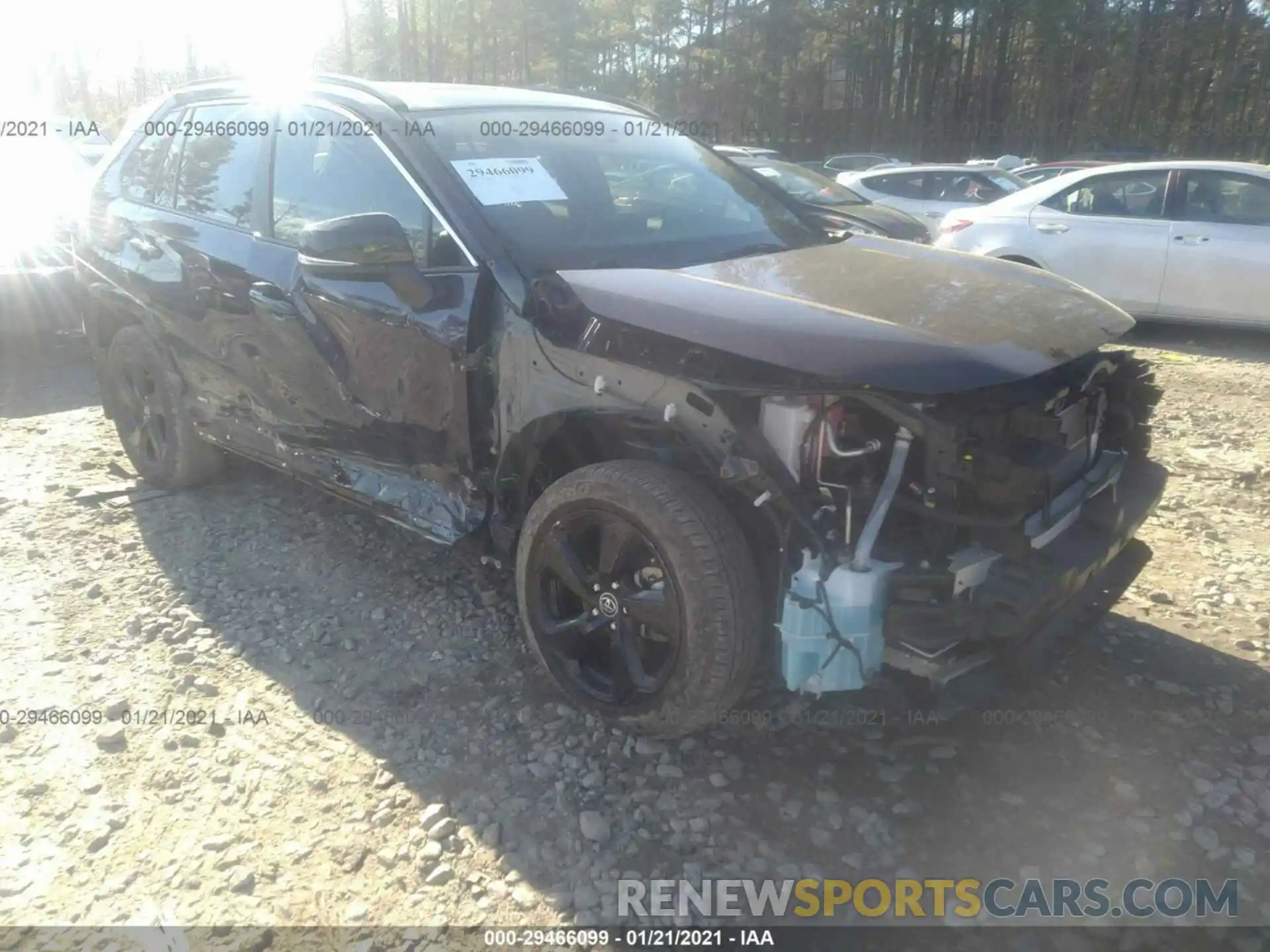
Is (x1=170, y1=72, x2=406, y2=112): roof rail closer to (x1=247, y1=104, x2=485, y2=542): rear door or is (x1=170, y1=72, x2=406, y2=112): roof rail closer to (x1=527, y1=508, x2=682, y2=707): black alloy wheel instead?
(x1=247, y1=104, x2=485, y2=542): rear door

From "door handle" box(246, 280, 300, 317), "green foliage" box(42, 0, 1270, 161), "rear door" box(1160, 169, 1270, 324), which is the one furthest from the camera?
"green foliage" box(42, 0, 1270, 161)

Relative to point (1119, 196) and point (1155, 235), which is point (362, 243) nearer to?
point (1155, 235)

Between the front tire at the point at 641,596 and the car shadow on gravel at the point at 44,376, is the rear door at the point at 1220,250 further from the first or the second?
the car shadow on gravel at the point at 44,376

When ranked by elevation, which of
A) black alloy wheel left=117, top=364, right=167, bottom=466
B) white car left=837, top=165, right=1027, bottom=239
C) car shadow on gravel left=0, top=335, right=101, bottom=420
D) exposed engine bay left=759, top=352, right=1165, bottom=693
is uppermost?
white car left=837, top=165, right=1027, bottom=239

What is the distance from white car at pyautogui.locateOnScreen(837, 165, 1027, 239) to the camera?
11383 millimetres

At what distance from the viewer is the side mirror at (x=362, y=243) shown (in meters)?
2.90

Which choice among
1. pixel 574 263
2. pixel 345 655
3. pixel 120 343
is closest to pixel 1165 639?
pixel 574 263

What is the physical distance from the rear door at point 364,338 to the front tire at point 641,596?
44 centimetres

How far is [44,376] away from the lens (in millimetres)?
7195

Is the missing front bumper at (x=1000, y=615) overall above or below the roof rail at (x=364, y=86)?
below

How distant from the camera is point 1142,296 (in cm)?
810

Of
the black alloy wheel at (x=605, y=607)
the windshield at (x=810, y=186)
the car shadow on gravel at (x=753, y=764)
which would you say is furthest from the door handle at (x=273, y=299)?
the windshield at (x=810, y=186)

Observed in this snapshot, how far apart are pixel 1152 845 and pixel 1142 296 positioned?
6711 mm

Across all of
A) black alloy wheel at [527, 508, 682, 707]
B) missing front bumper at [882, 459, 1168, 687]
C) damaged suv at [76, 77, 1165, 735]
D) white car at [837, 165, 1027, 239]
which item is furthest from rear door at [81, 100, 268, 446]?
white car at [837, 165, 1027, 239]
